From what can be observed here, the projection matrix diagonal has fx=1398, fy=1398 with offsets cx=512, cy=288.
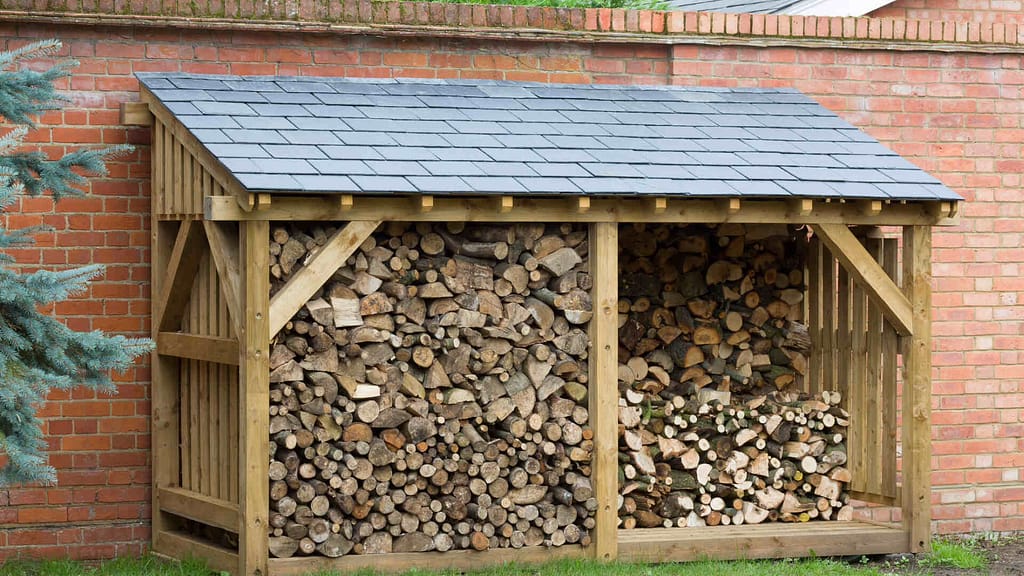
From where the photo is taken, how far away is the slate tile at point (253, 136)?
23.8 feet

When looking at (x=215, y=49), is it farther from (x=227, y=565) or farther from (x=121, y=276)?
(x=227, y=565)

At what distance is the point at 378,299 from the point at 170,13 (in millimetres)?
2362

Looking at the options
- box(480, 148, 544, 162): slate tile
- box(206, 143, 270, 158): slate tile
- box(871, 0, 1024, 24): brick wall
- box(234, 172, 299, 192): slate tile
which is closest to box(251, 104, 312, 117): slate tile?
box(206, 143, 270, 158): slate tile

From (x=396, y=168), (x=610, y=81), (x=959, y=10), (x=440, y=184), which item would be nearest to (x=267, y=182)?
(x=396, y=168)

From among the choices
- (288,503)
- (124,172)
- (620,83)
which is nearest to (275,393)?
(288,503)

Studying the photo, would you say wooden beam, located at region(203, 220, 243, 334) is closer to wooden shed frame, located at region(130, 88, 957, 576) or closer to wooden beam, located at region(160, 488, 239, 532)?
wooden shed frame, located at region(130, 88, 957, 576)

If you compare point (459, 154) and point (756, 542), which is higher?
point (459, 154)

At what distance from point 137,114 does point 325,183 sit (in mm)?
1763

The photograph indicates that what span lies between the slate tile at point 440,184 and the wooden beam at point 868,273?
7.24 feet

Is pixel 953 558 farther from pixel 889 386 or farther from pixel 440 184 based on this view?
pixel 440 184

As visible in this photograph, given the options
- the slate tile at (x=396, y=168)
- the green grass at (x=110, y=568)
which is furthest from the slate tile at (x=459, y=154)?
the green grass at (x=110, y=568)

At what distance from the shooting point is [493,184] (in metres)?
7.27

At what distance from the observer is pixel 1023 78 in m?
9.84

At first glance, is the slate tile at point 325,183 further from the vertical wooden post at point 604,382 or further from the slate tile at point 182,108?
the vertical wooden post at point 604,382
